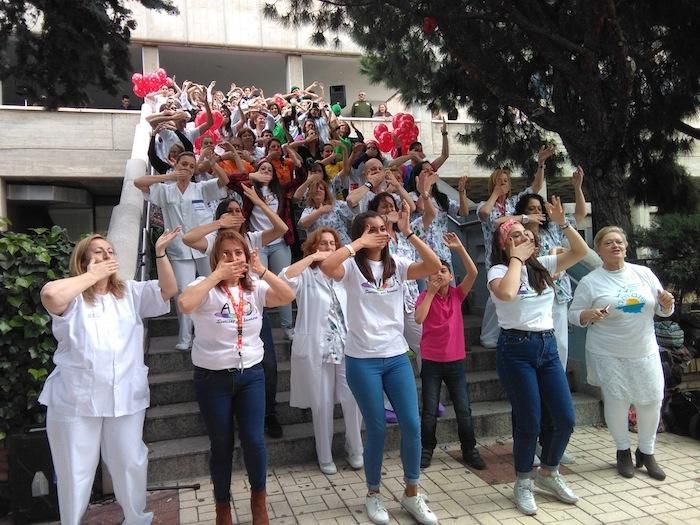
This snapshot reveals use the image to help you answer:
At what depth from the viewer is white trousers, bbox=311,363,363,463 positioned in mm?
4363

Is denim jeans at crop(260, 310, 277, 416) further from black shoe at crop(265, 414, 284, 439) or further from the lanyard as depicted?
the lanyard

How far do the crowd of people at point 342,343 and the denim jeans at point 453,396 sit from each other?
0.01 m

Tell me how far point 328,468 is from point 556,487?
1685 millimetres

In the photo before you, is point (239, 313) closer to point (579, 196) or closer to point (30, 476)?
point (30, 476)

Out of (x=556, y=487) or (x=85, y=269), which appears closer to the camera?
(x=85, y=269)

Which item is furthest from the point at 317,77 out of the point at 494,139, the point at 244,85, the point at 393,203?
the point at 393,203

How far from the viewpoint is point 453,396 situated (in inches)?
179

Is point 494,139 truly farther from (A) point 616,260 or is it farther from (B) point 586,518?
(B) point 586,518

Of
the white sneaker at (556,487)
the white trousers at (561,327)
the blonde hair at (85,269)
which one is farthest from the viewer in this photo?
the white trousers at (561,327)

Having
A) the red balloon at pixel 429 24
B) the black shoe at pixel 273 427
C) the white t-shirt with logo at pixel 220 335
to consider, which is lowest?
the black shoe at pixel 273 427

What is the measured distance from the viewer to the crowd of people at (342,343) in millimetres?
3242

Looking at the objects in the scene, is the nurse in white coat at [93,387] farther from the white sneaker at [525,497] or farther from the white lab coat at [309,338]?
the white sneaker at [525,497]

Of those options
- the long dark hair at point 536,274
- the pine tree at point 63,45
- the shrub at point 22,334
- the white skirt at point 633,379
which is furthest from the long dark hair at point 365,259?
the pine tree at point 63,45

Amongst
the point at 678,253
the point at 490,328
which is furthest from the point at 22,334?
the point at 678,253
